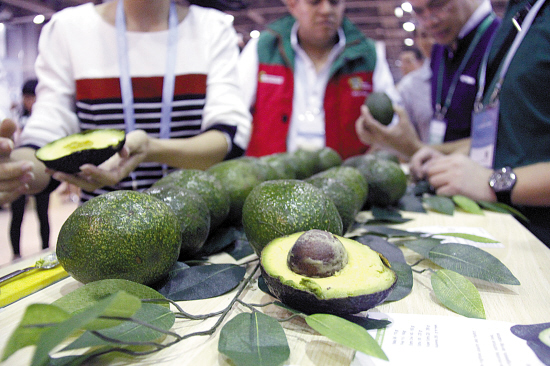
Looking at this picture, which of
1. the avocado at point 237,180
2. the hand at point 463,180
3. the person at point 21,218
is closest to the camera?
the avocado at point 237,180

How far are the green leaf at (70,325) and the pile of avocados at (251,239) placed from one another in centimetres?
20

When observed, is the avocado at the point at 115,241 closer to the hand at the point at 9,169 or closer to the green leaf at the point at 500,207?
the hand at the point at 9,169

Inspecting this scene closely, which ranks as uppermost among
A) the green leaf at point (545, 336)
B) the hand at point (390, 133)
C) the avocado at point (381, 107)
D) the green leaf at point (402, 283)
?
the avocado at point (381, 107)

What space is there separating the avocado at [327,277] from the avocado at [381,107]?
64.1 inches

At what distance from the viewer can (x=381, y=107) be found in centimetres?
211

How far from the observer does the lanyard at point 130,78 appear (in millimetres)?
1556

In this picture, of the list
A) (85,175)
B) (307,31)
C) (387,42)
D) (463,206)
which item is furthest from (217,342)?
(387,42)

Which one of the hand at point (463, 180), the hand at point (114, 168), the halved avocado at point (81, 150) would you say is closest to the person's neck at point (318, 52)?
the hand at point (463, 180)

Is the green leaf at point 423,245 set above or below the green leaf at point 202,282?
above

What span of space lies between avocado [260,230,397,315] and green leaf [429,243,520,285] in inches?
9.5

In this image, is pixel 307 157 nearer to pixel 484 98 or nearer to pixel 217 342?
Result: pixel 484 98

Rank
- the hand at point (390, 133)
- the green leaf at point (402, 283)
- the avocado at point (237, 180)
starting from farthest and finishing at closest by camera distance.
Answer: the hand at point (390, 133), the avocado at point (237, 180), the green leaf at point (402, 283)

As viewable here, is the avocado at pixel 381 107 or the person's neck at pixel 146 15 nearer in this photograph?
the person's neck at pixel 146 15

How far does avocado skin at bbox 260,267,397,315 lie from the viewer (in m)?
0.54
